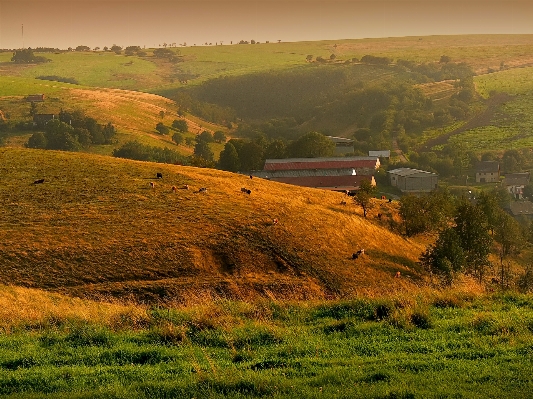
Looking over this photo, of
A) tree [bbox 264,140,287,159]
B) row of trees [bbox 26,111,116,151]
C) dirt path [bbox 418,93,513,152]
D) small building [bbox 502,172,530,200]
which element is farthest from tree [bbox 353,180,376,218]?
dirt path [bbox 418,93,513,152]

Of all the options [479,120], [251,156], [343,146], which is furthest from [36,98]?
[479,120]

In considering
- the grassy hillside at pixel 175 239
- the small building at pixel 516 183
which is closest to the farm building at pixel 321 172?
the small building at pixel 516 183

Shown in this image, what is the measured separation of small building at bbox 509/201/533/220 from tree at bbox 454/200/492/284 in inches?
2266

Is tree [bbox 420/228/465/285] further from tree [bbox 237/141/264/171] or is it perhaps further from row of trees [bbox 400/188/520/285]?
tree [bbox 237/141/264/171]

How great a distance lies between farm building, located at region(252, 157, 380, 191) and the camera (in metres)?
102

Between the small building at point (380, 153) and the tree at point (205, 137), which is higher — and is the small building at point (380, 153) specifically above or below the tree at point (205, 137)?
below

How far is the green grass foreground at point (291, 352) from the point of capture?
1004 cm

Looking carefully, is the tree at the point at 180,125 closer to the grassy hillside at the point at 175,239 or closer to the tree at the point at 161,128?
the tree at the point at 161,128

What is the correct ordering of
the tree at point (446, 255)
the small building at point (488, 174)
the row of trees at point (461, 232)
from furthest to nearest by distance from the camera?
the small building at point (488, 174) → the row of trees at point (461, 232) → the tree at point (446, 255)

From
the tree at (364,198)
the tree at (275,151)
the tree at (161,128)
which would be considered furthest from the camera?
the tree at (161,128)

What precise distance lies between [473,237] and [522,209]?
63057 mm

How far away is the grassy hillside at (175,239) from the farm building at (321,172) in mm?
45946

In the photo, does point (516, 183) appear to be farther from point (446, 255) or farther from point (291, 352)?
point (291, 352)

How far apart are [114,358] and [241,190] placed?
1603 inches
